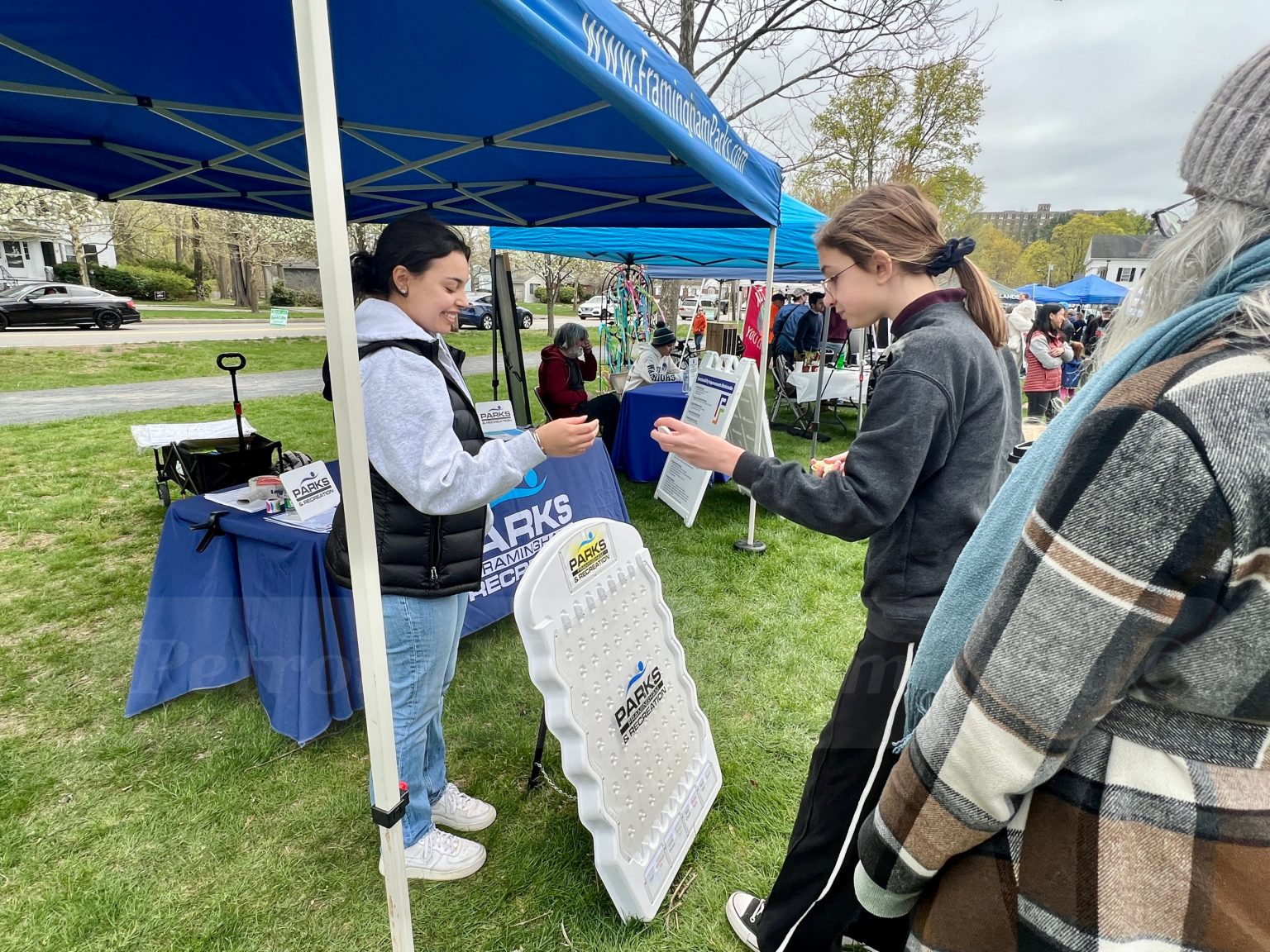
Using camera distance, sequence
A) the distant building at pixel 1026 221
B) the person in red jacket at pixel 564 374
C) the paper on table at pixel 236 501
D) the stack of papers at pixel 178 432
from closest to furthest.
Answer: the paper on table at pixel 236 501 → the stack of papers at pixel 178 432 → the person in red jacket at pixel 564 374 → the distant building at pixel 1026 221

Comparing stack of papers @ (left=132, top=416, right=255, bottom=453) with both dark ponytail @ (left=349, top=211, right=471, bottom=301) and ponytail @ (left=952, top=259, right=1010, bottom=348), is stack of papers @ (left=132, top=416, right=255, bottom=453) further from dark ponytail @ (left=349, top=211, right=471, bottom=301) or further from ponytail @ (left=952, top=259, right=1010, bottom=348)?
ponytail @ (left=952, top=259, right=1010, bottom=348)

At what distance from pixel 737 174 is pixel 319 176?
1912 millimetres

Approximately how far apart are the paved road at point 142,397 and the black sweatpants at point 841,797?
7.74 metres

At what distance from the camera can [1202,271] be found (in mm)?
638

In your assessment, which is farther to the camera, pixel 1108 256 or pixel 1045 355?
pixel 1108 256

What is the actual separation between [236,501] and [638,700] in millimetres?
1979

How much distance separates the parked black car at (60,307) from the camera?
17.6 m

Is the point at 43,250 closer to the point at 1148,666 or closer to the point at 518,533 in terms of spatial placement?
the point at 518,533

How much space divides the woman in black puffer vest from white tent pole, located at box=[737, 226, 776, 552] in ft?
7.90

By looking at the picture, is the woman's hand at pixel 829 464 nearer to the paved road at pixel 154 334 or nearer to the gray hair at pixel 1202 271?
the gray hair at pixel 1202 271

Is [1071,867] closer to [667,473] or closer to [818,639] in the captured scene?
[818,639]

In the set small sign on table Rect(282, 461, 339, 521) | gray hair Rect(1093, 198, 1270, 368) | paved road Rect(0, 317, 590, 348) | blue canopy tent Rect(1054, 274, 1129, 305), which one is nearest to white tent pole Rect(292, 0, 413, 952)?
gray hair Rect(1093, 198, 1270, 368)

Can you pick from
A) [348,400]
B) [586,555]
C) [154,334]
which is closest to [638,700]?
[586,555]

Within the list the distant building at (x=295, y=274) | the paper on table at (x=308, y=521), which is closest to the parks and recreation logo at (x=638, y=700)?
the paper on table at (x=308, y=521)
